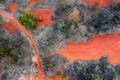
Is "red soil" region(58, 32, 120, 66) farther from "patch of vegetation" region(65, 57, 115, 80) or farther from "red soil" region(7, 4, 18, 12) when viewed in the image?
"red soil" region(7, 4, 18, 12)

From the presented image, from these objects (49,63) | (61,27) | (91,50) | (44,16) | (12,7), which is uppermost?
(12,7)

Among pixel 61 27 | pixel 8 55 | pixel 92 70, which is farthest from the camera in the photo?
pixel 61 27

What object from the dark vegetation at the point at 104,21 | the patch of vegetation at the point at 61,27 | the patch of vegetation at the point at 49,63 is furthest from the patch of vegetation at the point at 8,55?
the dark vegetation at the point at 104,21

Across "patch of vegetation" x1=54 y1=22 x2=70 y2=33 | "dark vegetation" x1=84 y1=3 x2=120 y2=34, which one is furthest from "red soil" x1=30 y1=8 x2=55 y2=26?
"dark vegetation" x1=84 y1=3 x2=120 y2=34

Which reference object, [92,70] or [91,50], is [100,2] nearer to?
[91,50]

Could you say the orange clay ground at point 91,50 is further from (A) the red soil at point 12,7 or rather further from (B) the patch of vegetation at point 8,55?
(A) the red soil at point 12,7

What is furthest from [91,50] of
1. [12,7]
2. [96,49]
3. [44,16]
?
[12,7]
